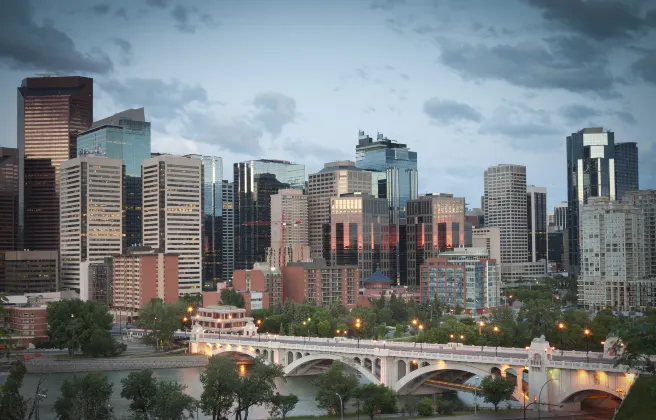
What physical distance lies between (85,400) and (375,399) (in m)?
21.7

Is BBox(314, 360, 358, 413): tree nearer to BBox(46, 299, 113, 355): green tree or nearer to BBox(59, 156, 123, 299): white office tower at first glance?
BBox(46, 299, 113, 355): green tree

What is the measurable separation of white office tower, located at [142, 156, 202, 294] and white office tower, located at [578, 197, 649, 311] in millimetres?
74268

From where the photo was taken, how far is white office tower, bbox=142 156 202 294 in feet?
572

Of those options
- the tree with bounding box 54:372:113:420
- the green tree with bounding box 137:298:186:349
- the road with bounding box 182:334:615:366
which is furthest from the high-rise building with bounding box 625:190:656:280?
the tree with bounding box 54:372:113:420

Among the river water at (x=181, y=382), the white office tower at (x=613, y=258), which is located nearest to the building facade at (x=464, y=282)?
the white office tower at (x=613, y=258)

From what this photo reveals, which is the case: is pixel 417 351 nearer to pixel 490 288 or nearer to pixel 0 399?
pixel 0 399

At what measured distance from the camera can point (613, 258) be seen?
506 ft

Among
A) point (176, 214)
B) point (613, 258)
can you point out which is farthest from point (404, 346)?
point (176, 214)

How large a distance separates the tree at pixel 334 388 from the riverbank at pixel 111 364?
31.4 metres

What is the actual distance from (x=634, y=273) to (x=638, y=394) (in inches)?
3995

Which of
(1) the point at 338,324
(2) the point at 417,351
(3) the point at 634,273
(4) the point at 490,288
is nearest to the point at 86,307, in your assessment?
(1) the point at 338,324

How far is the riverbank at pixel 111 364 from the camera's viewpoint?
96.2 m

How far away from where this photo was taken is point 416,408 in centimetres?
7050

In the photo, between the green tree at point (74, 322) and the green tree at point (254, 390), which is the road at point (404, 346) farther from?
the green tree at point (254, 390)
